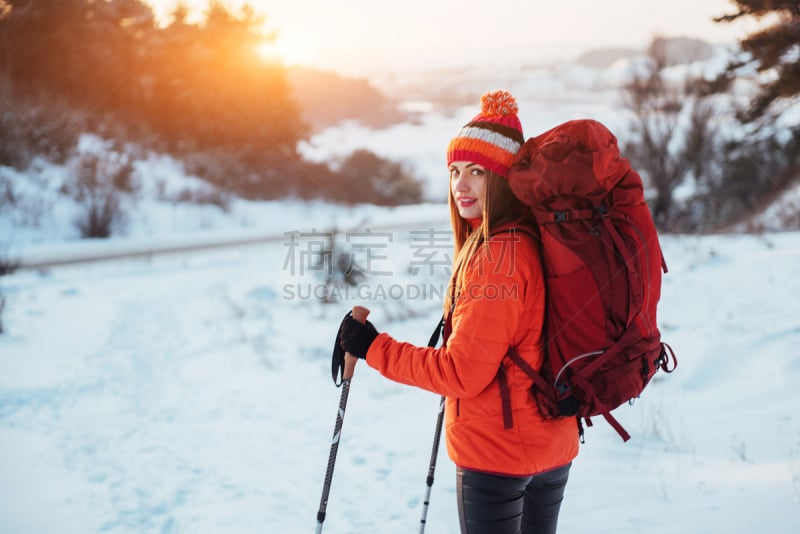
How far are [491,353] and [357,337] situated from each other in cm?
47

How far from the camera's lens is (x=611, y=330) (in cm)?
170

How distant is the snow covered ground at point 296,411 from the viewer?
3.30 m

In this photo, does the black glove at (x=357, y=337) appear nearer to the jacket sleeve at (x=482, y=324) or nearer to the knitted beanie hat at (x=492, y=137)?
the jacket sleeve at (x=482, y=324)

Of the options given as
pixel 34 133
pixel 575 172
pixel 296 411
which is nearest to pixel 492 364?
pixel 575 172

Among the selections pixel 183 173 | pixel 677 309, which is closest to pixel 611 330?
pixel 677 309

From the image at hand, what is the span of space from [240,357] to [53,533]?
2698 millimetres

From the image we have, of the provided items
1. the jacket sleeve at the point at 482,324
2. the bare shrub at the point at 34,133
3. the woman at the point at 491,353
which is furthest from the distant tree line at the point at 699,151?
the bare shrub at the point at 34,133

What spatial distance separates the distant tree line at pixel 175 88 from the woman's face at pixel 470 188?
47.8ft

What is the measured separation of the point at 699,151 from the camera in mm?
14898

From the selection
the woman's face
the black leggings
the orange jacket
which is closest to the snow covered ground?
the black leggings

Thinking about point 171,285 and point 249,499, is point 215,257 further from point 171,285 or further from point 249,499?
point 249,499

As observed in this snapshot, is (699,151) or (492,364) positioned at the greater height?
(699,151)

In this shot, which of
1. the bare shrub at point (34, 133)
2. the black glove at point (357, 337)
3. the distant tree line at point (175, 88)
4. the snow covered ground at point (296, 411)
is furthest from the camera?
the distant tree line at point (175, 88)

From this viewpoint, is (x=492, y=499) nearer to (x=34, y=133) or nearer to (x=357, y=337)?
(x=357, y=337)
